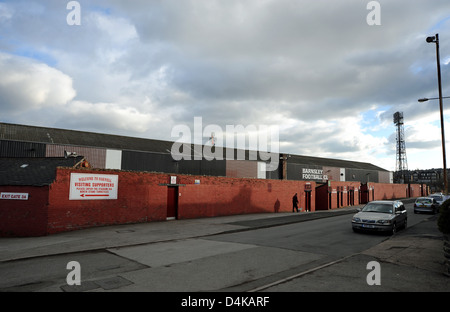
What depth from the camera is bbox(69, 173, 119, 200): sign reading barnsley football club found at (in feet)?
45.9

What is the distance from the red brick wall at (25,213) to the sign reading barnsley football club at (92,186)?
1322 millimetres

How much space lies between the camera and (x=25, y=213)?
12.6 m

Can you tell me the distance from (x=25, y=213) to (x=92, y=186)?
2938 millimetres

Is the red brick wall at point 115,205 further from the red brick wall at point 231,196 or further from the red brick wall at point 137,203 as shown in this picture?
the red brick wall at point 231,196

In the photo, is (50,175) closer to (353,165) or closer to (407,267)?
(407,267)

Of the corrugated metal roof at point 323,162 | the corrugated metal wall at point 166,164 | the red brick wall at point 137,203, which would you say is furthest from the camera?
the corrugated metal roof at point 323,162

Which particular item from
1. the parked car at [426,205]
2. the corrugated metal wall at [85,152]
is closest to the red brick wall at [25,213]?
the corrugated metal wall at [85,152]

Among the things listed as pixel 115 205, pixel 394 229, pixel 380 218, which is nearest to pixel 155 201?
pixel 115 205

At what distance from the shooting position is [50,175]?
13.4 meters

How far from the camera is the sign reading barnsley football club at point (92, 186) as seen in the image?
14.0 meters

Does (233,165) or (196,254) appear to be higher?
(233,165)

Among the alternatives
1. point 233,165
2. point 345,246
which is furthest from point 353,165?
point 345,246

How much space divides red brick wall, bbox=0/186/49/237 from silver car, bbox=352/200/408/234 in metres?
13.6

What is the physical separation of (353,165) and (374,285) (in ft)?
230
